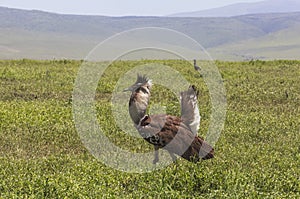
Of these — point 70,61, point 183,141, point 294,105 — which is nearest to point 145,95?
point 183,141

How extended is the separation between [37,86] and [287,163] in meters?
14.3

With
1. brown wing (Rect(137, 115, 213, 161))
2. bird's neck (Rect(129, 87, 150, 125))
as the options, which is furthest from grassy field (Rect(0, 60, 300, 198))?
bird's neck (Rect(129, 87, 150, 125))

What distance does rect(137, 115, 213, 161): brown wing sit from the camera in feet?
37.6

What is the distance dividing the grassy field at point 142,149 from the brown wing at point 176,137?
33 cm

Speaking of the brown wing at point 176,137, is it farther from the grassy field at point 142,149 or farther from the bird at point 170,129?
the grassy field at point 142,149

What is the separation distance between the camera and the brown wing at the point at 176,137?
11461 millimetres

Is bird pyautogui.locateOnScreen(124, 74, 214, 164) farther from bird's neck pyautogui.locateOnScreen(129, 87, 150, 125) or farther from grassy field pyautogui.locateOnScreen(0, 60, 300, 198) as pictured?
grassy field pyautogui.locateOnScreen(0, 60, 300, 198)

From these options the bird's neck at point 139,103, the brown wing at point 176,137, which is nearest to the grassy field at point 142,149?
the brown wing at point 176,137

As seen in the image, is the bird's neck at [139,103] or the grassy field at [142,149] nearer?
the grassy field at [142,149]

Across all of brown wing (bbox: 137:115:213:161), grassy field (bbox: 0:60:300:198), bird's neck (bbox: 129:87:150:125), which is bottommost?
grassy field (bbox: 0:60:300:198)

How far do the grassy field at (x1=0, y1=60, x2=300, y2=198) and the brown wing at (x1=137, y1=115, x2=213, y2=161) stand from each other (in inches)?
12.8

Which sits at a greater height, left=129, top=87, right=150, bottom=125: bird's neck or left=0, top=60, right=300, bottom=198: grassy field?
left=129, top=87, right=150, bottom=125: bird's neck

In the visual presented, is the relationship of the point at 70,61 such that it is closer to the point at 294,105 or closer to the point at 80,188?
A: the point at 294,105

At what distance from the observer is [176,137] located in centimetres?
1149
